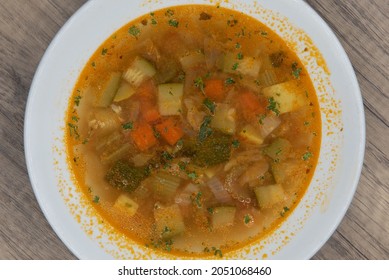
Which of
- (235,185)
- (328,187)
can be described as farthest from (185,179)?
(328,187)

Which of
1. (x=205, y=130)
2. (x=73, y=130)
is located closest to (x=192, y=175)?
(x=205, y=130)

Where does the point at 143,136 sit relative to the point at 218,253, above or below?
above

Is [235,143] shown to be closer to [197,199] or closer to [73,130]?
[197,199]

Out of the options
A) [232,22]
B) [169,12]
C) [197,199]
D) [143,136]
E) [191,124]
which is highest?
[232,22]

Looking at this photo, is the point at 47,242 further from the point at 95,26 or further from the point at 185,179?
the point at 95,26

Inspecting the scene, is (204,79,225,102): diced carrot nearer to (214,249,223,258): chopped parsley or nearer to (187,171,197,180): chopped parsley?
(187,171,197,180): chopped parsley

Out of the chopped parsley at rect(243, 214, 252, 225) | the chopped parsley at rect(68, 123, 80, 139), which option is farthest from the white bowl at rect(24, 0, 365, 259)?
the chopped parsley at rect(243, 214, 252, 225)
